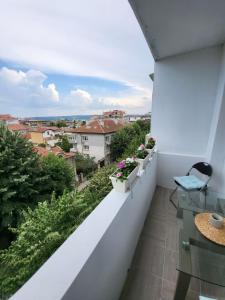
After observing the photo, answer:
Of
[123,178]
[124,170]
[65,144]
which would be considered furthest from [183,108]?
[65,144]

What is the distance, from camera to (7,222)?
448 centimetres

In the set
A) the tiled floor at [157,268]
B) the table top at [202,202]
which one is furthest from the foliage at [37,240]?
the table top at [202,202]

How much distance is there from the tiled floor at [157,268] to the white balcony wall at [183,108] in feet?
3.75

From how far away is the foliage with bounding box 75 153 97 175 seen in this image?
49.9 feet

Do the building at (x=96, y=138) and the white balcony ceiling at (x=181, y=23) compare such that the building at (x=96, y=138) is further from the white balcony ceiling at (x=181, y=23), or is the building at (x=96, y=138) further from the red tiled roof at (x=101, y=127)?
the white balcony ceiling at (x=181, y=23)

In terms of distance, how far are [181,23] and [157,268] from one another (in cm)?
249

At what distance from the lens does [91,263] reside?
0.74m

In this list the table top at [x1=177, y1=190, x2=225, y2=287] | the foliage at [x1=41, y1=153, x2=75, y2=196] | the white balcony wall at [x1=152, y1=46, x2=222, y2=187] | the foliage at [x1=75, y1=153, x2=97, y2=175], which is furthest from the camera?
the foliage at [x1=75, y1=153, x2=97, y2=175]

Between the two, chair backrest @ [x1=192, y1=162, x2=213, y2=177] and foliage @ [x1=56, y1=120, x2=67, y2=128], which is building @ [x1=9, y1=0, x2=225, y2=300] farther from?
foliage @ [x1=56, y1=120, x2=67, y2=128]

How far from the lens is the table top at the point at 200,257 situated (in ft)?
3.05

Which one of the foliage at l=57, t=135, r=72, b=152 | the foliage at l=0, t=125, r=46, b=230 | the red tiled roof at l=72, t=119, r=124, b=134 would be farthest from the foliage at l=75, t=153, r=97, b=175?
the foliage at l=0, t=125, r=46, b=230

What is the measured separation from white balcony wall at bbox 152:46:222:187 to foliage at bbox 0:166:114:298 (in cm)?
196

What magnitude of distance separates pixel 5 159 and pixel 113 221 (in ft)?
16.2

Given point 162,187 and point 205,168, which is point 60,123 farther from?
point 205,168
